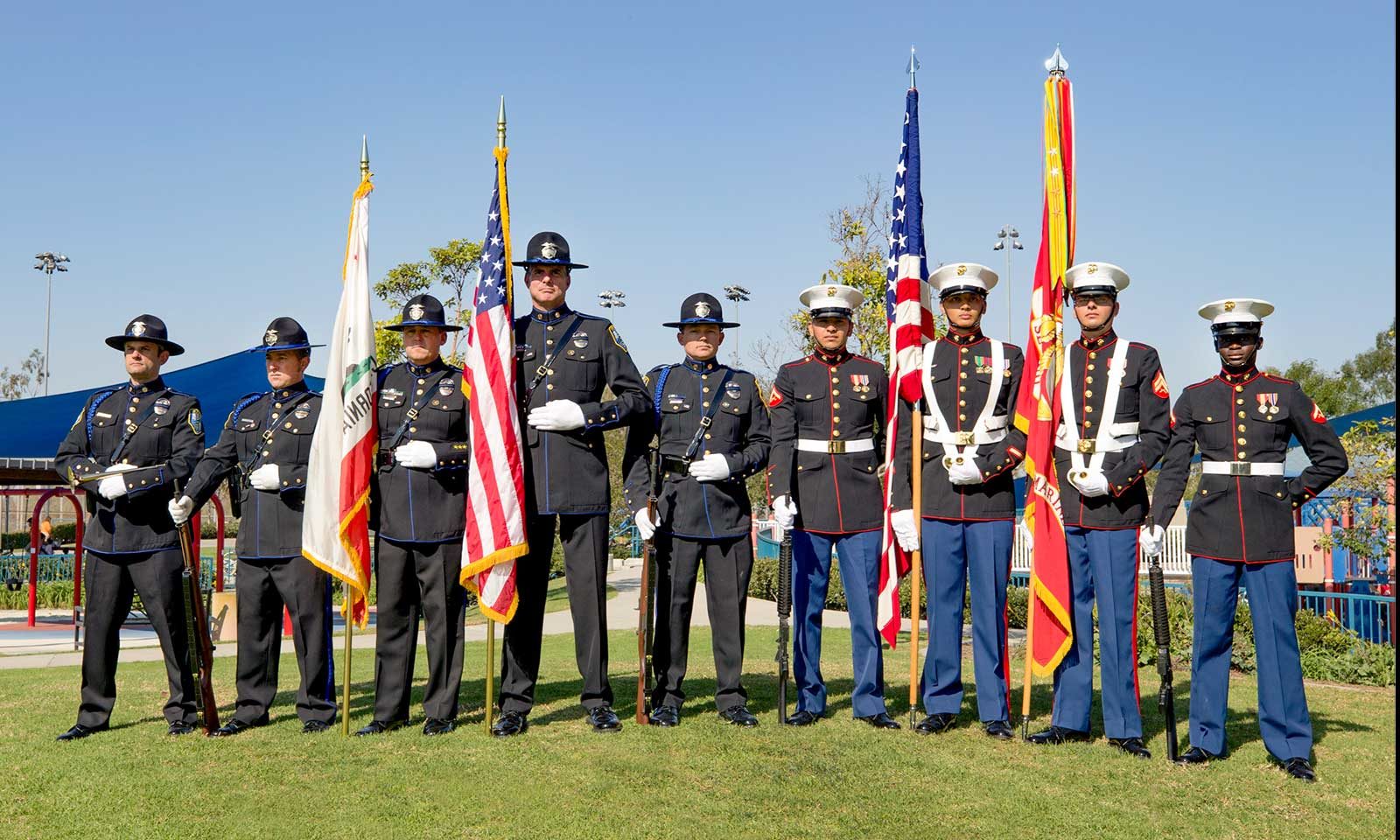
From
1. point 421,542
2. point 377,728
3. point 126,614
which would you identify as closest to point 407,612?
point 421,542

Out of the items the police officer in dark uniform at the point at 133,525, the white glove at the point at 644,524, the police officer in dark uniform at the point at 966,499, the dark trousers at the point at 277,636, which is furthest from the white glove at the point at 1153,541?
the police officer in dark uniform at the point at 133,525

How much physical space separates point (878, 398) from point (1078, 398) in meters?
1.15

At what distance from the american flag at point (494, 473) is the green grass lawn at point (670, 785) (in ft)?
2.67

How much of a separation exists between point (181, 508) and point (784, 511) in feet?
11.1

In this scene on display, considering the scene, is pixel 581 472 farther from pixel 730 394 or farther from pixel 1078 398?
pixel 1078 398

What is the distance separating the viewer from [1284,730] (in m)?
5.80

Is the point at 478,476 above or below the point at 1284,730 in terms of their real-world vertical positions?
above

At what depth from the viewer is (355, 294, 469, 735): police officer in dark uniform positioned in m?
6.56

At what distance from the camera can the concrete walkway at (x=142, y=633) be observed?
12.6 meters

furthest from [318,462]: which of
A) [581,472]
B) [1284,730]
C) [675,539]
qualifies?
[1284,730]

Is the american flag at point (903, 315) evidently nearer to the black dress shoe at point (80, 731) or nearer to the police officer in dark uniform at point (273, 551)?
the police officer in dark uniform at point (273, 551)

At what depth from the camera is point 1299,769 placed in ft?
18.5

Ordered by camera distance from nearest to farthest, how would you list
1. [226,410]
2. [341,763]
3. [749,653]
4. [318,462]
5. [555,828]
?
[555,828], [341,763], [318,462], [749,653], [226,410]

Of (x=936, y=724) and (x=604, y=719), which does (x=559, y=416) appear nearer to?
(x=604, y=719)
